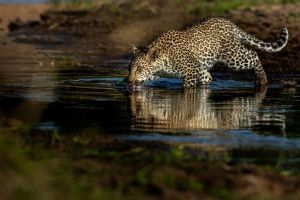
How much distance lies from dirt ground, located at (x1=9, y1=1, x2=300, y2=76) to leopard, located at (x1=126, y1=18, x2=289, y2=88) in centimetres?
247

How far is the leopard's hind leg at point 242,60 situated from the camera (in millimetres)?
15914

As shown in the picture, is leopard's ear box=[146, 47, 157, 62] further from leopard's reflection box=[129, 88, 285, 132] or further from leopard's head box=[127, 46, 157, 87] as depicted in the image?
leopard's reflection box=[129, 88, 285, 132]

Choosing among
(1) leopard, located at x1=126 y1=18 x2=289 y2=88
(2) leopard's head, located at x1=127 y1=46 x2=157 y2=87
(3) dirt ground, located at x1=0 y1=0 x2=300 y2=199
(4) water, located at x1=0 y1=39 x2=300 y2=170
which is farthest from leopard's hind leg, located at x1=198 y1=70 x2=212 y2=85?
(3) dirt ground, located at x1=0 y1=0 x2=300 y2=199

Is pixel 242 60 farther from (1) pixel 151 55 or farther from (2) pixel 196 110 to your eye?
(2) pixel 196 110

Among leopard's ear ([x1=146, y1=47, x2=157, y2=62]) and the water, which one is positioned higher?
leopard's ear ([x1=146, y1=47, x2=157, y2=62])

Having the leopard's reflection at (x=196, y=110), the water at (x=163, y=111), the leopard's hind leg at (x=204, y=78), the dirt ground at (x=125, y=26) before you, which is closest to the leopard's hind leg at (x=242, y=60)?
the water at (x=163, y=111)

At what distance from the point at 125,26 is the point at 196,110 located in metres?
12.1

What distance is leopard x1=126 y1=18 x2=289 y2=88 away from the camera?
15195 millimetres

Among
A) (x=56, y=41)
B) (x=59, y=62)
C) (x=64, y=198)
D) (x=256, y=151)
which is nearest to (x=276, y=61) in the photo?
(x=59, y=62)

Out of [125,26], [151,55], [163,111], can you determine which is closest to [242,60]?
[151,55]

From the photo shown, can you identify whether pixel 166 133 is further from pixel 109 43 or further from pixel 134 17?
pixel 134 17

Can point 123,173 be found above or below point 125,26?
below

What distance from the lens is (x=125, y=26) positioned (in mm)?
24062

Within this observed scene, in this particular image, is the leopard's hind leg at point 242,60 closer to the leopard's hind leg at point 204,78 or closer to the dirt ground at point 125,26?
the leopard's hind leg at point 204,78
